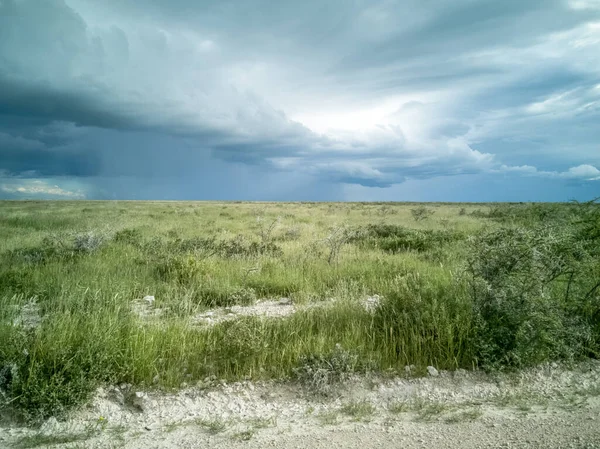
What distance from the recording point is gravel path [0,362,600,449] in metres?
3.58

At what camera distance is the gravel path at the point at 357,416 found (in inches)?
141

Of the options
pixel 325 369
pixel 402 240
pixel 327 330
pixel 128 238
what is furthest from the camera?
pixel 128 238

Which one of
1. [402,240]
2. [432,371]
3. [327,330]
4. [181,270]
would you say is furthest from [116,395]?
[402,240]

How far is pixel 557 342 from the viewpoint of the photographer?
5.19m

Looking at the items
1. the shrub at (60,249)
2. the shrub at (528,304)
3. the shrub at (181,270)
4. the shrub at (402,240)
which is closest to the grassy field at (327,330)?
the shrub at (528,304)

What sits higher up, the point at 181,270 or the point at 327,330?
the point at 181,270

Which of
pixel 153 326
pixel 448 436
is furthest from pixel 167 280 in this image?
pixel 448 436

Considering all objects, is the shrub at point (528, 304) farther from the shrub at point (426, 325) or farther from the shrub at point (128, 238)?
the shrub at point (128, 238)

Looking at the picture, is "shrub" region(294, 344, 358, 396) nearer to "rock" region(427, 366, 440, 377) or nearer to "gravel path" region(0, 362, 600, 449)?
"gravel path" region(0, 362, 600, 449)

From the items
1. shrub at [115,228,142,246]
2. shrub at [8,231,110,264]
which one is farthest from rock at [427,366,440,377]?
shrub at [115,228,142,246]

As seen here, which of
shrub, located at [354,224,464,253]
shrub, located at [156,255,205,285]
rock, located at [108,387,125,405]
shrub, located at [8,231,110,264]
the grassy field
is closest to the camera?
rock, located at [108,387,125,405]

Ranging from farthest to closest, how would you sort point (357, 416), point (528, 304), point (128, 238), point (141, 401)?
point (128, 238) → point (528, 304) → point (141, 401) → point (357, 416)

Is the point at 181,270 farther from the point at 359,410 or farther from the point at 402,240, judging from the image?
the point at 402,240

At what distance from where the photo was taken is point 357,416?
400cm
